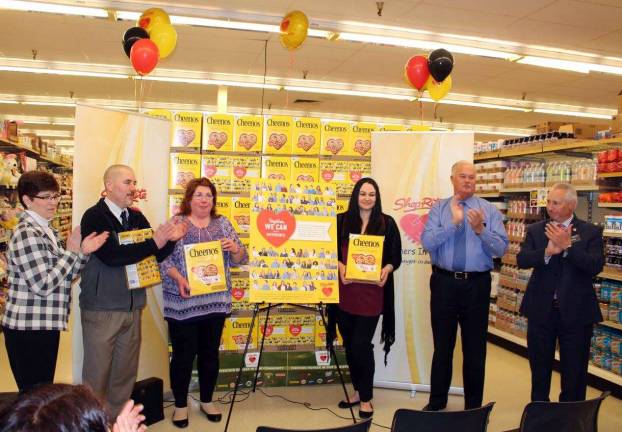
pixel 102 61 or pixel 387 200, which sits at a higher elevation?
pixel 102 61

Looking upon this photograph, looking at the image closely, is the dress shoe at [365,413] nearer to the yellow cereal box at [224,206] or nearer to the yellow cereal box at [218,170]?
the yellow cereal box at [224,206]

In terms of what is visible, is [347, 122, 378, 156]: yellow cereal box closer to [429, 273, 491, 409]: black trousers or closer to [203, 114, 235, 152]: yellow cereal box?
[203, 114, 235, 152]: yellow cereal box

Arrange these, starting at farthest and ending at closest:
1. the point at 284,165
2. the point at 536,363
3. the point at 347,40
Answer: the point at 347,40, the point at 284,165, the point at 536,363

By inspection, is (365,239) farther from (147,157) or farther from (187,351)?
(147,157)

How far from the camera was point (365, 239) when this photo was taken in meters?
3.71

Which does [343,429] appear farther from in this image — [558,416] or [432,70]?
[432,70]

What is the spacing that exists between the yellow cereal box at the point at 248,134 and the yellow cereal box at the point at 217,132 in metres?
0.05

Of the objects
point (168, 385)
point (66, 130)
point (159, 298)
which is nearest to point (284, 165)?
point (159, 298)

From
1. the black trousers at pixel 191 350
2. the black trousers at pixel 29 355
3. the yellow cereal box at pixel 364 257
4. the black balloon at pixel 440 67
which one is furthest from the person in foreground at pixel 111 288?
the black balloon at pixel 440 67

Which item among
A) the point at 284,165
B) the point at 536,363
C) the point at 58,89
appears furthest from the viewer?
the point at 58,89

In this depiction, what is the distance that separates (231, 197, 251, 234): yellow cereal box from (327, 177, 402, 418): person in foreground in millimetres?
864

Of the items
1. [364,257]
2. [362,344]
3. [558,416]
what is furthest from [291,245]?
[558,416]

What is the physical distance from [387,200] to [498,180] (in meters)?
2.77

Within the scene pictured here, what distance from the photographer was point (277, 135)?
Answer: 14.8 ft
